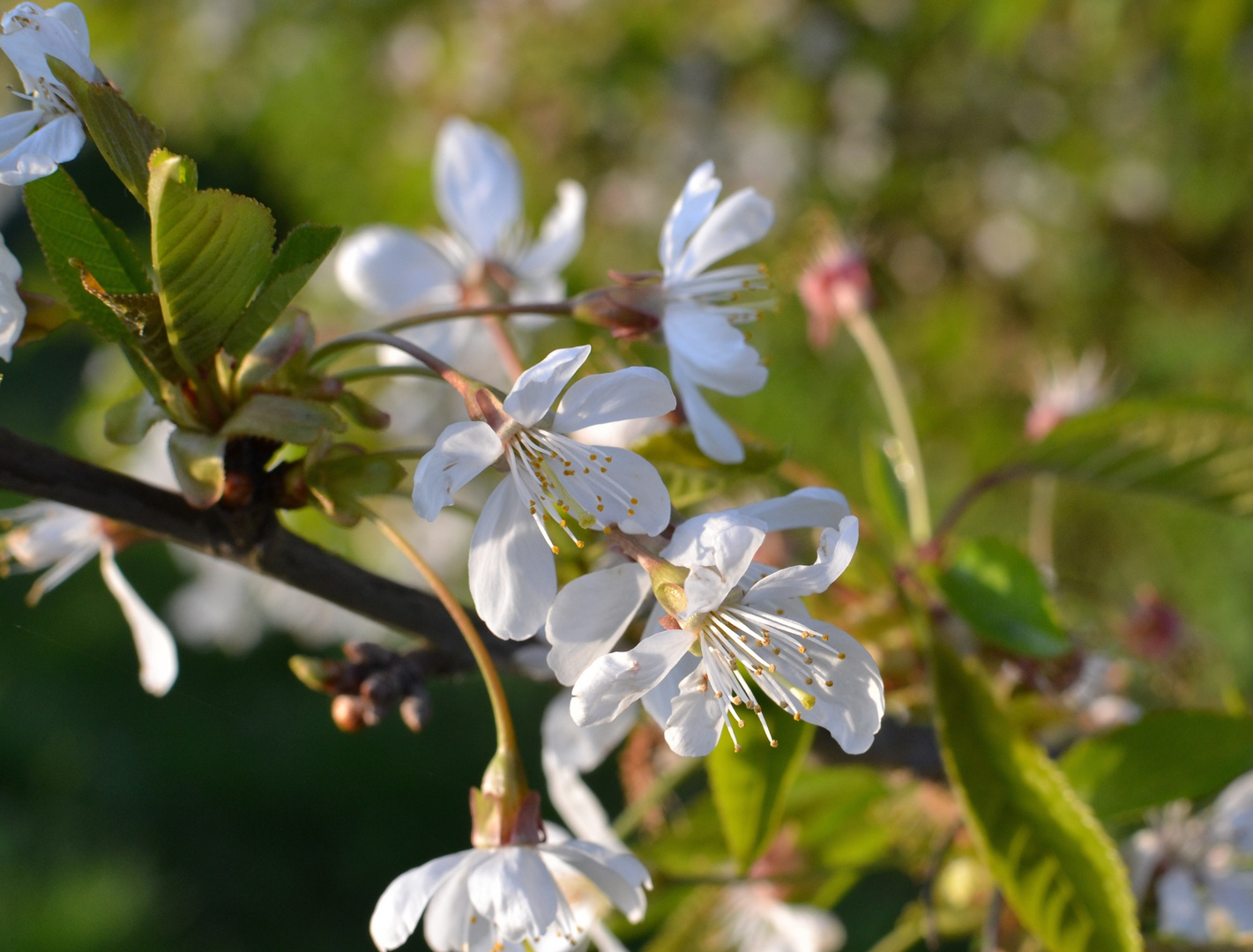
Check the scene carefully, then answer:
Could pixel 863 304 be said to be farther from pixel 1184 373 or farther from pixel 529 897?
pixel 1184 373

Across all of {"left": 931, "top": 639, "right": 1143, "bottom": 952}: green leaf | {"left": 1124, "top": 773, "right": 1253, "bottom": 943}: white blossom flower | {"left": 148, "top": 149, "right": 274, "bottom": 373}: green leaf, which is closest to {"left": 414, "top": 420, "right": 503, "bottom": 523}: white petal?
{"left": 148, "top": 149, "right": 274, "bottom": 373}: green leaf

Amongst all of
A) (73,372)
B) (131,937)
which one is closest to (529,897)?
(131,937)

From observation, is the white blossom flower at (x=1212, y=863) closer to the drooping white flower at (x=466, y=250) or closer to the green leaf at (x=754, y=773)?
the green leaf at (x=754, y=773)

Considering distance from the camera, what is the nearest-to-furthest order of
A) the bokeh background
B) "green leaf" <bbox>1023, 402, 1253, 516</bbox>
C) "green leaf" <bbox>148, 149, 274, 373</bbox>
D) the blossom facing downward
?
1. "green leaf" <bbox>148, 149, 274, 373</bbox>
2. "green leaf" <bbox>1023, 402, 1253, 516</bbox>
3. the blossom facing downward
4. the bokeh background

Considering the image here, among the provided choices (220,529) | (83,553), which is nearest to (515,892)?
(220,529)

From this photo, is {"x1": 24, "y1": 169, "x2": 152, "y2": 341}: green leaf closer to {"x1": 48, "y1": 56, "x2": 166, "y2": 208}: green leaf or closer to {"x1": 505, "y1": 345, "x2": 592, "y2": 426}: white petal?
{"x1": 48, "y1": 56, "x2": 166, "y2": 208}: green leaf

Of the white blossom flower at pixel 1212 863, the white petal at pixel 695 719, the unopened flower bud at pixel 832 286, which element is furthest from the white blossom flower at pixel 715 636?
the unopened flower bud at pixel 832 286
